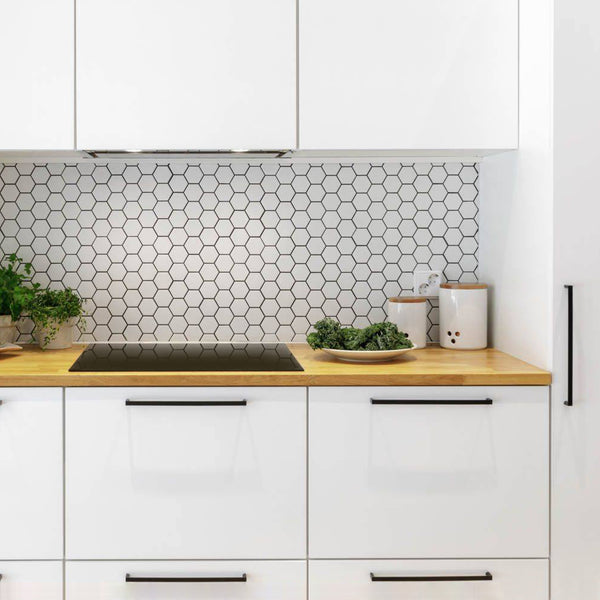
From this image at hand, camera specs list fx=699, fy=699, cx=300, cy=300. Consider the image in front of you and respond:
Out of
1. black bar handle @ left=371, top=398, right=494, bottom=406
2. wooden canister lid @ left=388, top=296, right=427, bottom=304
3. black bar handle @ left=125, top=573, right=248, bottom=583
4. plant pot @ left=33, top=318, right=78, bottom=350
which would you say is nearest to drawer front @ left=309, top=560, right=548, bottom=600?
black bar handle @ left=125, top=573, right=248, bottom=583

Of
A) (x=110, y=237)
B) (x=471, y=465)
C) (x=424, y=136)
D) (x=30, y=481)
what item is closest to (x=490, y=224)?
(x=424, y=136)

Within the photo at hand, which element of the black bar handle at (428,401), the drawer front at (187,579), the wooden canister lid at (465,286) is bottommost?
the drawer front at (187,579)

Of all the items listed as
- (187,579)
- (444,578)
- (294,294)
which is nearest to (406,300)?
(294,294)

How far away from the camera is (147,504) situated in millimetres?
1966

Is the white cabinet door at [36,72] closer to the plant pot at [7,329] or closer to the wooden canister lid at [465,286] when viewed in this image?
the plant pot at [7,329]

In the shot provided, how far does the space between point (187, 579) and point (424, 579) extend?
672mm

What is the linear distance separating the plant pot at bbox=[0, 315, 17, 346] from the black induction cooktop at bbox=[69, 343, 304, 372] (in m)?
0.26

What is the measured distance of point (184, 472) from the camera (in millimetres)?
1965

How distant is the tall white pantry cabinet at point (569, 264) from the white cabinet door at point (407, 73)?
0.14m

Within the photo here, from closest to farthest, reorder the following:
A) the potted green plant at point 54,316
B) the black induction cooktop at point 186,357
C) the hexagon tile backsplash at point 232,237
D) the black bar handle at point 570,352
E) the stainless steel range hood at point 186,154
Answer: the black bar handle at point 570,352
the black induction cooktop at point 186,357
the stainless steel range hood at point 186,154
the potted green plant at point 54,316
the hexagon tile backsplash at point 232,237

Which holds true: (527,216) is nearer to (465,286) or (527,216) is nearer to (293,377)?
(465,286)

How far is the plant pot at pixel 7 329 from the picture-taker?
238 cm

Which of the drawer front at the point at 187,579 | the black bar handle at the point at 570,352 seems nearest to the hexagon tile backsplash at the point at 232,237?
the black bar handle at the point at 570,352

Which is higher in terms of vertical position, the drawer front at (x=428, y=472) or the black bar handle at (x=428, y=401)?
the black bar handle at (x=428, y=401)
